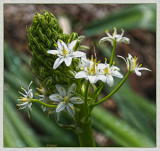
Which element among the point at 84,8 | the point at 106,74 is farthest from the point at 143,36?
the point at 106,74

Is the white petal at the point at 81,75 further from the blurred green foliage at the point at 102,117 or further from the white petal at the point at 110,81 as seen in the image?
the blurred green foliage at the point at 102,117

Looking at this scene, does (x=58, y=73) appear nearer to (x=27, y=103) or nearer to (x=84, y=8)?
(x=27, y=103)

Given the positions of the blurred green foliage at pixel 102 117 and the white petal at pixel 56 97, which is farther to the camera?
the blurred green foliage at pixel 102 117

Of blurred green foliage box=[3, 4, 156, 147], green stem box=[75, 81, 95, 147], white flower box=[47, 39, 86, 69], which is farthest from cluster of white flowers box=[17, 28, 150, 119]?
blurred green foliage box=[3, 4, 156, 147]

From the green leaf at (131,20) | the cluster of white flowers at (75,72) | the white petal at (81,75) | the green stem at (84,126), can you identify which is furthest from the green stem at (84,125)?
the green leaf at (131,20)

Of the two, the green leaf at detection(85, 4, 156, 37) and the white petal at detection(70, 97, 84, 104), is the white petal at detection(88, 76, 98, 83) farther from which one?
the green leaf at detection(85, 4, 156, 37)

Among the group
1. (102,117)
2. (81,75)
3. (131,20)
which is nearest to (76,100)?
(81,75)

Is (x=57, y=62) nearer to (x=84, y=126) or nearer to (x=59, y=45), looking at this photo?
(x=59, y=45)
